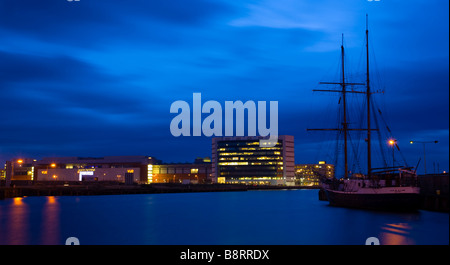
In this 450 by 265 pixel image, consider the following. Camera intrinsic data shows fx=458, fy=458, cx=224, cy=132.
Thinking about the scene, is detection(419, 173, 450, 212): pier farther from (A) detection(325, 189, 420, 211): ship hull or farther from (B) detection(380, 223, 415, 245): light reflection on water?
(B) detection(380, 223, 415, 245): light reflection on water

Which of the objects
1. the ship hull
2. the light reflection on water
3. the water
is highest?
the ship hull

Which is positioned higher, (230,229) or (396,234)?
(396,234)

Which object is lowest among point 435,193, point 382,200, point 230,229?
point 230,229

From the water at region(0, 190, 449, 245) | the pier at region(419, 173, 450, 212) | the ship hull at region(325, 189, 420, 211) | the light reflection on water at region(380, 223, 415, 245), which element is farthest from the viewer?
the ship hull at region(325, 189, 420, 211)

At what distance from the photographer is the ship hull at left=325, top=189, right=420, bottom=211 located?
59656mm

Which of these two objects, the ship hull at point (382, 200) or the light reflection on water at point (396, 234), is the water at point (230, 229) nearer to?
the light reflection on water at point (396, 234)

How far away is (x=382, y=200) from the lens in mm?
62719

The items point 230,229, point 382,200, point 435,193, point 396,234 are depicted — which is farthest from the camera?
point 435,193

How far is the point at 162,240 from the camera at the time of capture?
44.6 metres

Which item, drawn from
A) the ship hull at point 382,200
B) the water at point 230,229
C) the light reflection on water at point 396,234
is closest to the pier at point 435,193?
the water at point 230,229

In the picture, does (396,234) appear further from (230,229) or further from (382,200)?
(382,200)

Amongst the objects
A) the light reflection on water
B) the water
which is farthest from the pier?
the light reflection on water

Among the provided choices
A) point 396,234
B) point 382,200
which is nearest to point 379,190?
point 382,200

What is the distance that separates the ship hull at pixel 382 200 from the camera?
59.7 metres
